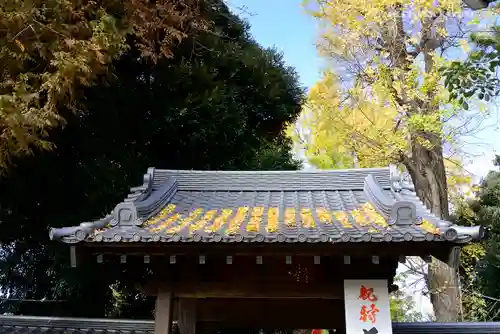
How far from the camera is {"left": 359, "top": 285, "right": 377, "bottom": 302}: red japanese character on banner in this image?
13.7ft

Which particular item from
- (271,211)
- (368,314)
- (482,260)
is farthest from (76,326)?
(482,260)

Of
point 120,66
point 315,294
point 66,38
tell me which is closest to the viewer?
point 315,294

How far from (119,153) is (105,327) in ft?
11.6

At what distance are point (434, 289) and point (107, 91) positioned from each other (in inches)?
291

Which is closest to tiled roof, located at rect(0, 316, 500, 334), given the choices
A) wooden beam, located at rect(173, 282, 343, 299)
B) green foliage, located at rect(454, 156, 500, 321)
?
wooden beam, located at rect(173, 282, 343, 299)

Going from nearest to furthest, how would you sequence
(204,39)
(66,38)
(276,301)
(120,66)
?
(276,301), (66,38), (120,66), (204,39)

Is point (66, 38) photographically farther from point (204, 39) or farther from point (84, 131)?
point (204, 39)

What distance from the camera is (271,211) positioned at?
487cm

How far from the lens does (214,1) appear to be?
9711 mm

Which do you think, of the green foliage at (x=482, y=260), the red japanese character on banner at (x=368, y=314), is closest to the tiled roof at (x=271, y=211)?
the red japanese character on banner at (x=368, y=314)

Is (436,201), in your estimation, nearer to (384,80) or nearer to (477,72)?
(384,80)

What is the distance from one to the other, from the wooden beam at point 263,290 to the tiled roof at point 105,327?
3.92ft

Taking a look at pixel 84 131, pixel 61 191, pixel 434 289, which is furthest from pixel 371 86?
pixel 61 191

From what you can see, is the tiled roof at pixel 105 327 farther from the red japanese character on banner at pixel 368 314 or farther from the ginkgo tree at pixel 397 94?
the ginkgo tree at pixel 397 94
